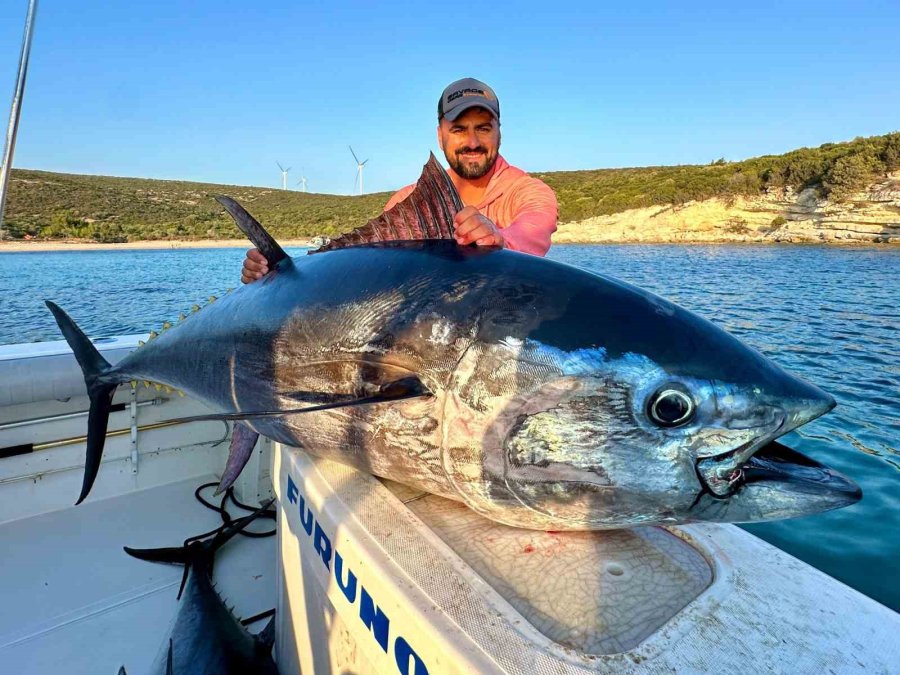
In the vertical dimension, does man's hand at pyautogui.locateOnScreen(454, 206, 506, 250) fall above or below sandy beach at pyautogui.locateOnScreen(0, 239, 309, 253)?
below

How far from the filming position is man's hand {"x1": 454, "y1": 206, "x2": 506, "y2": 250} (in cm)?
152

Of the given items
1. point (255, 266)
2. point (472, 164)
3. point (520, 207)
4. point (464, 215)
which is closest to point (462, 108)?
point (472, 164)

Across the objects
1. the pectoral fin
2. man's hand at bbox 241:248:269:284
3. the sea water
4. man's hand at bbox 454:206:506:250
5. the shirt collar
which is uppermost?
the shirt collar

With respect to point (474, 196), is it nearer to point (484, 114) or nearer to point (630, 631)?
point (484, 114)

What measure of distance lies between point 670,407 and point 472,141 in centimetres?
191

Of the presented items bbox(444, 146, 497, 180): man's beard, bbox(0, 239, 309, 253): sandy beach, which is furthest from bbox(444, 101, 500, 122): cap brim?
bbox(0, 239, 309, 253): sandy beach

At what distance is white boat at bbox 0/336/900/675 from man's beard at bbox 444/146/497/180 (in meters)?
1.68

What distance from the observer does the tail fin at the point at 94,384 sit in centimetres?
235

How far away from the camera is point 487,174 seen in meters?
2.69

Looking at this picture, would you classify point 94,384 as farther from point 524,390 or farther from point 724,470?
point 724,470

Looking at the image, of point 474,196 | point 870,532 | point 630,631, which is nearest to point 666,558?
point 630,631

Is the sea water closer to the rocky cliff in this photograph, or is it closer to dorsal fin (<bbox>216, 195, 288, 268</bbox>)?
the rocky cliff

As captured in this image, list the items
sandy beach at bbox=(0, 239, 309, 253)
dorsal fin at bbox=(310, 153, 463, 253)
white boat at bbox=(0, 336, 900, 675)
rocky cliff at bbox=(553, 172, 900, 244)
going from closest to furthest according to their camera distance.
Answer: white boat at bbox=(0, 336, 900, 675) → dorsal fin at bbox=(310, 153, 463, 253) → rocky cliff at bbox=(553, 172, 900, 244) → sandy beach at bbox=(0, 239, 309, 253)

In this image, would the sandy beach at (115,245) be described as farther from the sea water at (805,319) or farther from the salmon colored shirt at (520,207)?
the salmon colored shirt at (520,207)
